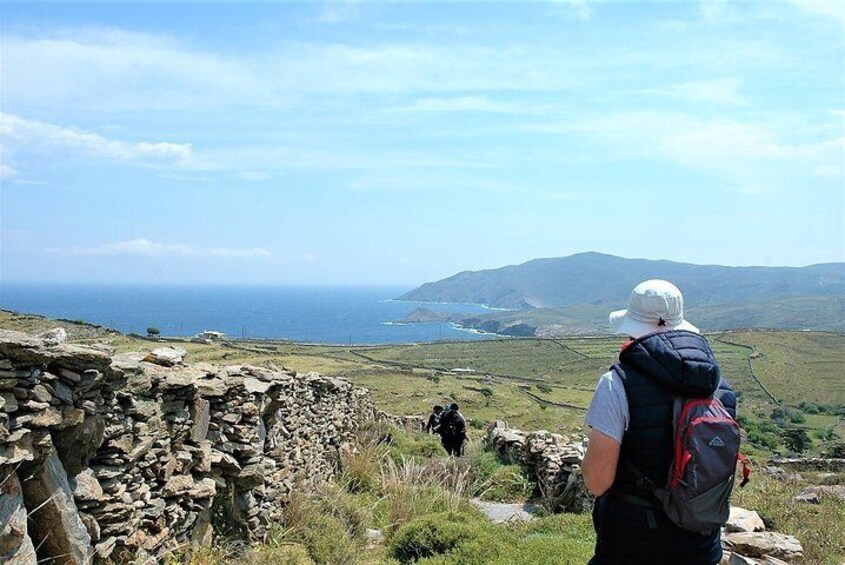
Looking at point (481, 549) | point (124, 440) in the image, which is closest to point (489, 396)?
point (481, 549)

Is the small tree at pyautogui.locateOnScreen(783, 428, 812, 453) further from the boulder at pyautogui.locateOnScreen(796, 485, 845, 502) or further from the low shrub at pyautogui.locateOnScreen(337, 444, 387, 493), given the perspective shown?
the low shrub at pyautogui.locateOnScreen(337, 444, 387, 493)

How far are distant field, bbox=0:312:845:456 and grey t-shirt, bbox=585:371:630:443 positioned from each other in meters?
18.3

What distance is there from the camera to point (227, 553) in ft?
24.1

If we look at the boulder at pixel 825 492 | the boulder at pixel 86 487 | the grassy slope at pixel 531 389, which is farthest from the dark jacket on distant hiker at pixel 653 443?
the boulder at pixel 825 492

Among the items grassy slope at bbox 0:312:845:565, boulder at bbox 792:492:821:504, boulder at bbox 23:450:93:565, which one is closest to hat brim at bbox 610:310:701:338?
boulder at bbox 23:450:93:565

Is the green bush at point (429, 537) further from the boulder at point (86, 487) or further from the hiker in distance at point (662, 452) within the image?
the hiker in distance at point (662, 452)

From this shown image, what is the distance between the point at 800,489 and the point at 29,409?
42.3 ft

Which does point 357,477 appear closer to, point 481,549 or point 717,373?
point 481,549

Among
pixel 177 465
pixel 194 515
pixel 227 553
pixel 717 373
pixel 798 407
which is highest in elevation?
pixel 717 373

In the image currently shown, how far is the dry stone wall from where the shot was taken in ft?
14.9

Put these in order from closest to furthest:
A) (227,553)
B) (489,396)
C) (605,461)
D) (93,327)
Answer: (605,461), (227,553), (93,327), (489,396)

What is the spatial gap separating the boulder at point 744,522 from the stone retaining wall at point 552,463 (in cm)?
218

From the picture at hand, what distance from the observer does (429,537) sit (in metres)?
8.96

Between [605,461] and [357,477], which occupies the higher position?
[605,461]
